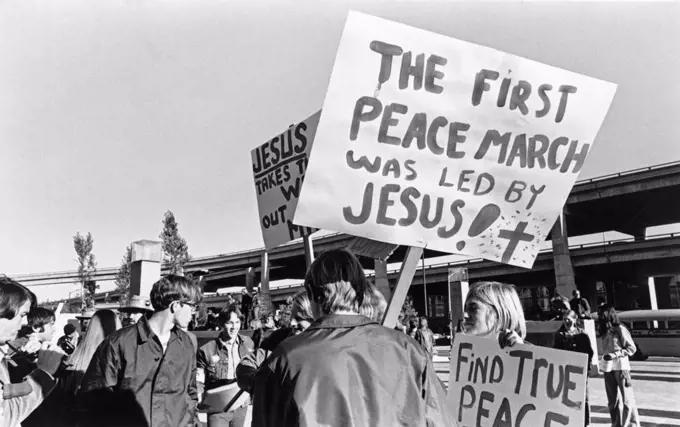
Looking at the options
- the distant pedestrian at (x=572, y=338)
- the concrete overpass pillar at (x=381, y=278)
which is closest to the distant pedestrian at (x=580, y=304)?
the distant pedestrian at (x=572, y=338)

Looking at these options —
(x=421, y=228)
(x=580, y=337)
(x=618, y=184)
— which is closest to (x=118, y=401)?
(x=421, y=228)

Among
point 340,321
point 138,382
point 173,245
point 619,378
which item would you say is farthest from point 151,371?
point 173,245

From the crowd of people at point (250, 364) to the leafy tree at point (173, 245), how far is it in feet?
224

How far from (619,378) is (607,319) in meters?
1.19

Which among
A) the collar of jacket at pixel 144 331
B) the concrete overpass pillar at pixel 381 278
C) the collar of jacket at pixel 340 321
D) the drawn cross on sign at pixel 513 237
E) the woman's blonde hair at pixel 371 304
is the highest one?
the concrete overpass pillar at pixel 381 278

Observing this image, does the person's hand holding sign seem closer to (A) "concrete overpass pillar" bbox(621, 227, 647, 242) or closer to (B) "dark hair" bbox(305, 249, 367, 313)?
(B) "dark hair" bbox(305, 249, 367, 313)

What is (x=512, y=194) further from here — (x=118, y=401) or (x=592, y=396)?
(x=592, y=396)

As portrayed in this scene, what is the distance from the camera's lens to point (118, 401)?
324 centimetres

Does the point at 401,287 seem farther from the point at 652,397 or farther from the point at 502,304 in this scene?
the point at 652,397

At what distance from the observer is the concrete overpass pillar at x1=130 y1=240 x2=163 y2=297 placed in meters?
10.3

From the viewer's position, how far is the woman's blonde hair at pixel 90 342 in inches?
176

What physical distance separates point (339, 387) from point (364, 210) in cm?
115

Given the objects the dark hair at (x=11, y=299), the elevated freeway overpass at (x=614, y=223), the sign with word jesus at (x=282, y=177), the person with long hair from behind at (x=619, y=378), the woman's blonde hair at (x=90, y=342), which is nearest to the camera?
the dark hair at (x=11, y=299)

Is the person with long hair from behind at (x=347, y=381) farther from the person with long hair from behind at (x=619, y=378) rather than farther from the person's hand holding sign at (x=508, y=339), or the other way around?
the person with long hair from behind at (x=619, y=378)
